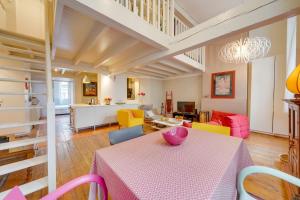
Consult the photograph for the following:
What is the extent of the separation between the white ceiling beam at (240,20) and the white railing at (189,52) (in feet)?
4.47

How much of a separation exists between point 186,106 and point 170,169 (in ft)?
18.1

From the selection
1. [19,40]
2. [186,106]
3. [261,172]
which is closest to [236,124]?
[261,172]

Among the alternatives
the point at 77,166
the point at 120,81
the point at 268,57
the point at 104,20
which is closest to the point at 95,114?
the point at 120,81

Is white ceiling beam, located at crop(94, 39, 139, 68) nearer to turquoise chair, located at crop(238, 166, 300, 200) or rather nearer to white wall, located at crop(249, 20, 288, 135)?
turquoise chair, located at crop(238, 166, 300, 200)

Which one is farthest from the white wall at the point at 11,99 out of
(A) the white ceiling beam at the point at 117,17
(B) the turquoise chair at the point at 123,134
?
(B) the turquoise chair at the point at 123,134

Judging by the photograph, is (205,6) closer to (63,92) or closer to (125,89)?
(125,89)

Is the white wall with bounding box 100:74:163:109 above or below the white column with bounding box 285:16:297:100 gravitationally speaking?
below

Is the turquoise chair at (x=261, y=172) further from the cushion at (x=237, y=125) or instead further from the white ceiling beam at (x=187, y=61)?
the white ceiling beam at (x=187, y=61)

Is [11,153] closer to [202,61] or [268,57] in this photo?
[202,61]

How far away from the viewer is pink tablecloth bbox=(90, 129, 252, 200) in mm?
667

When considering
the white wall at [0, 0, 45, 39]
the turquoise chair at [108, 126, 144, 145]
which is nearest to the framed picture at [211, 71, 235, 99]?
the turquoise chair at [108, 126, 144, 145]

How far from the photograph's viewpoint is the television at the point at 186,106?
593 centimetres

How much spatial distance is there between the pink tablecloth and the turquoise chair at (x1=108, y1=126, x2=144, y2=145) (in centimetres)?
29

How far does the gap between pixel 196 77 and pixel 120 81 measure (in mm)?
3579
